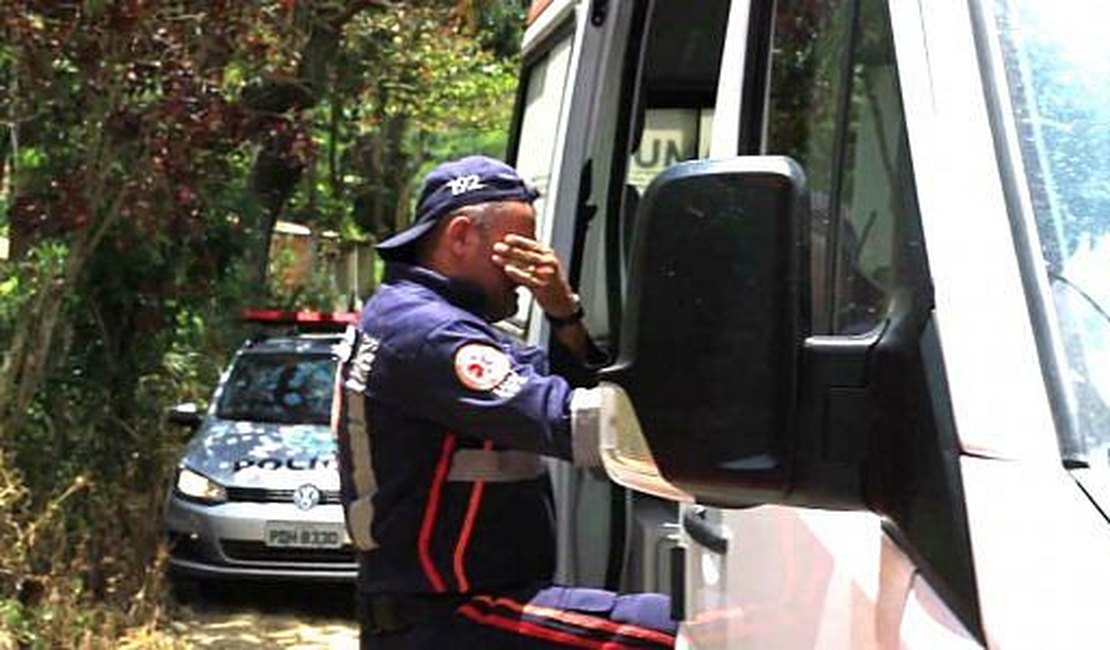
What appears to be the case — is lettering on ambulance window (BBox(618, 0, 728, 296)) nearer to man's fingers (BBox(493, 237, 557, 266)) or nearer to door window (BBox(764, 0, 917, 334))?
man's fingers (BBox(493, 237, 557, 266))

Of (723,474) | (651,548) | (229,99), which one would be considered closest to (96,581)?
(229,99)

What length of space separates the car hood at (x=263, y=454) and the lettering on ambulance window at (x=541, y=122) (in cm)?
333

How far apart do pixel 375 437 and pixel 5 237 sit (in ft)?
18.1

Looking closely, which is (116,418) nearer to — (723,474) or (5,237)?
(5,237)

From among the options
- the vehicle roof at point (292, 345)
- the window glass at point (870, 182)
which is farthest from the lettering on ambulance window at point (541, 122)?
the vehicle roof at point (292, 345)

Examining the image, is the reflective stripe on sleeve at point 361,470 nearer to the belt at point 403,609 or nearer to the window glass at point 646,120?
the belt at point 403,609

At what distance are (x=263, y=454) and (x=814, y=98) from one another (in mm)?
6570

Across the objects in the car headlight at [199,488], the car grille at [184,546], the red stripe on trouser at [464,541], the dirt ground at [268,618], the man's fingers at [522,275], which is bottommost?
the dirt ground at [268,618]

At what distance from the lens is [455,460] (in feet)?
9.05

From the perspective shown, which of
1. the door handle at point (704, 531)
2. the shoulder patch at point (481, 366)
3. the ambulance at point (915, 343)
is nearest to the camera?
the ambulance at point (915, 343)

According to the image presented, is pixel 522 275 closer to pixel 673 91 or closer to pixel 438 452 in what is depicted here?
pixel 438 452

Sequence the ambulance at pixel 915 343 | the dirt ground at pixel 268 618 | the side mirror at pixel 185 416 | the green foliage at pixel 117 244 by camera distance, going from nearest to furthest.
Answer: the ambulance at pixel 915 343, the green foliage at pixel 117 244, the dirt ground at pixel 268 618, the side mirror at pixel 185 416

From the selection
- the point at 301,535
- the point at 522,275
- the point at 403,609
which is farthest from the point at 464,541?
the point at 301,535

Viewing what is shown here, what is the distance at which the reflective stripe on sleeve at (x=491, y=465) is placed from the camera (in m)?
2.76
